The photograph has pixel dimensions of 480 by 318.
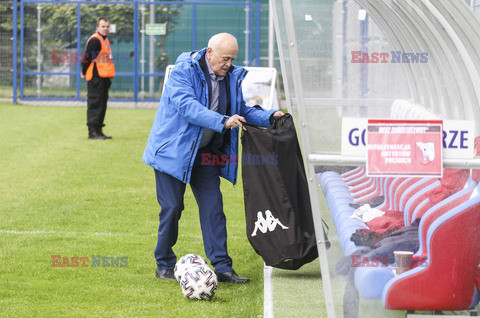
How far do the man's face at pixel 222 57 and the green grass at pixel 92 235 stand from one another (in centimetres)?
159

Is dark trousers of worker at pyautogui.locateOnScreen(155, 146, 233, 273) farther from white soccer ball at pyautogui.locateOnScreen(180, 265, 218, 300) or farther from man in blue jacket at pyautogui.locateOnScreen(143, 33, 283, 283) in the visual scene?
white soccer ball at pyautogui.locateOnScreen(180, 265, 218, 300)

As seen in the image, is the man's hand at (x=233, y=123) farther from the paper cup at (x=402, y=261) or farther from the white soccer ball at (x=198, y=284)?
the paper cup at (x=402, y=261)

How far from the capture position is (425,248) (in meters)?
4.41

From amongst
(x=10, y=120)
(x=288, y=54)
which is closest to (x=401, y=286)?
(x=288, y=54)

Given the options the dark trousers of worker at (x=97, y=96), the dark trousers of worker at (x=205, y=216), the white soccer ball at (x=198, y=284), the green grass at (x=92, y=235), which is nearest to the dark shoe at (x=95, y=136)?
the dark trousers of worker at (x=97, y=96)

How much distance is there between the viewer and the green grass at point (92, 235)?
18.5ft

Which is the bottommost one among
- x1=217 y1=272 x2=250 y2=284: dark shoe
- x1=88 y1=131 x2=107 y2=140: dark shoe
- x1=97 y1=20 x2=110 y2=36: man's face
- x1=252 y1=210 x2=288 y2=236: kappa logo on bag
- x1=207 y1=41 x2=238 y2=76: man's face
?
x1=217 y1=272 x2=250 y2=284: dark shoe

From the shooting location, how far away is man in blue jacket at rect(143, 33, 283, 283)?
579cm

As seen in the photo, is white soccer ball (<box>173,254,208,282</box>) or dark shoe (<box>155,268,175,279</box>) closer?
white soccer ball (<box>173,254,208,282</box>)

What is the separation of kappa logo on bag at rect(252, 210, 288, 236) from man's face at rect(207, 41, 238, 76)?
3.44 feet

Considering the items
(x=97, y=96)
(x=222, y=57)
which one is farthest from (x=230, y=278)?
(x=97, y=96)

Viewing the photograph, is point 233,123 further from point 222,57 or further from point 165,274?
point 165,274

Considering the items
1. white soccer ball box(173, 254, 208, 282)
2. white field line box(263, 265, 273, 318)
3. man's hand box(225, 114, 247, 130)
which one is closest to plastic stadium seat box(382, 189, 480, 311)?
white field line box(263, 265, 273, 318)

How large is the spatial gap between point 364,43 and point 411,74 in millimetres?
947
